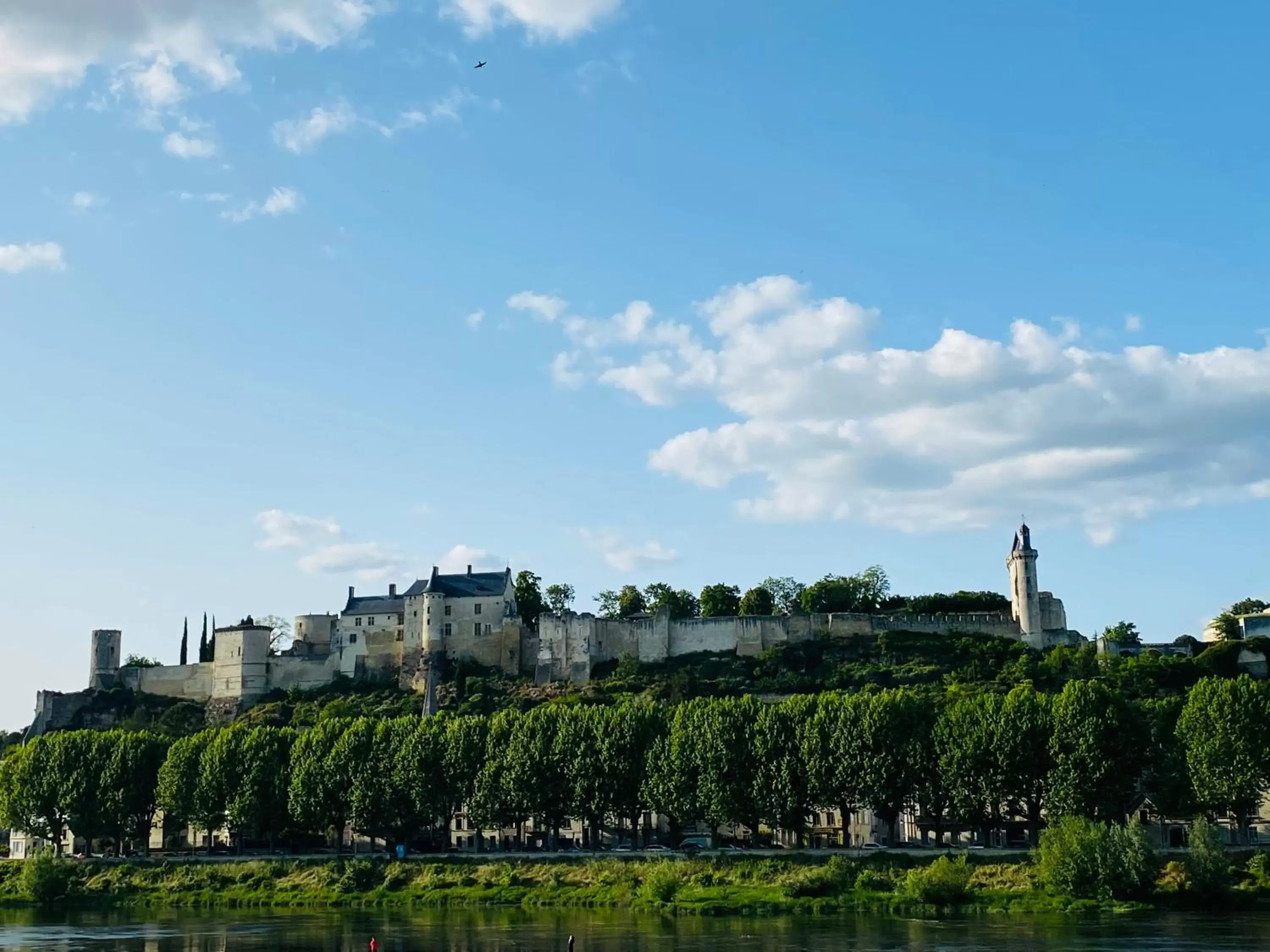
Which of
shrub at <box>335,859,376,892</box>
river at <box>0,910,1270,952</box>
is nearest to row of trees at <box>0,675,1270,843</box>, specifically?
shrub at <box>335,859,376,892</box>

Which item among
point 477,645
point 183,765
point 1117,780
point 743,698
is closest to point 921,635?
point 477,645

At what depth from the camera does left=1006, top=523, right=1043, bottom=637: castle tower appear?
111562 millimetres

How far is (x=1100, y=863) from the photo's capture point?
2151 inches

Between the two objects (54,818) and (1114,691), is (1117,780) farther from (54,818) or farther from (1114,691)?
(54,818)

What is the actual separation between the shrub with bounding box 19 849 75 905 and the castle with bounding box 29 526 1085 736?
1455 inches

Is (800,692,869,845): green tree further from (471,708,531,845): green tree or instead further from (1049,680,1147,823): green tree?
(471,708,531,845): green tree

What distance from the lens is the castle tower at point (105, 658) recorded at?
125 m

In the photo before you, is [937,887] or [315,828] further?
[315,828]

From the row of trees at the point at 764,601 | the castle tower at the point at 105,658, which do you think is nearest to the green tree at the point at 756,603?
the row of trees at the point at 764,601

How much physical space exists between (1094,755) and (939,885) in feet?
32.0

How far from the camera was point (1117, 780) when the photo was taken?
2416 inches

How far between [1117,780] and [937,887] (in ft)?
34.2

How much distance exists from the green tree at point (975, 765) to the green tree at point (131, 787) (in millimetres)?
44052

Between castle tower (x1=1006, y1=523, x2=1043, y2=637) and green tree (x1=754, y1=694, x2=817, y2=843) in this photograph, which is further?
castle tower (x1=1006, y1=523, x2=1043, y2=637)
